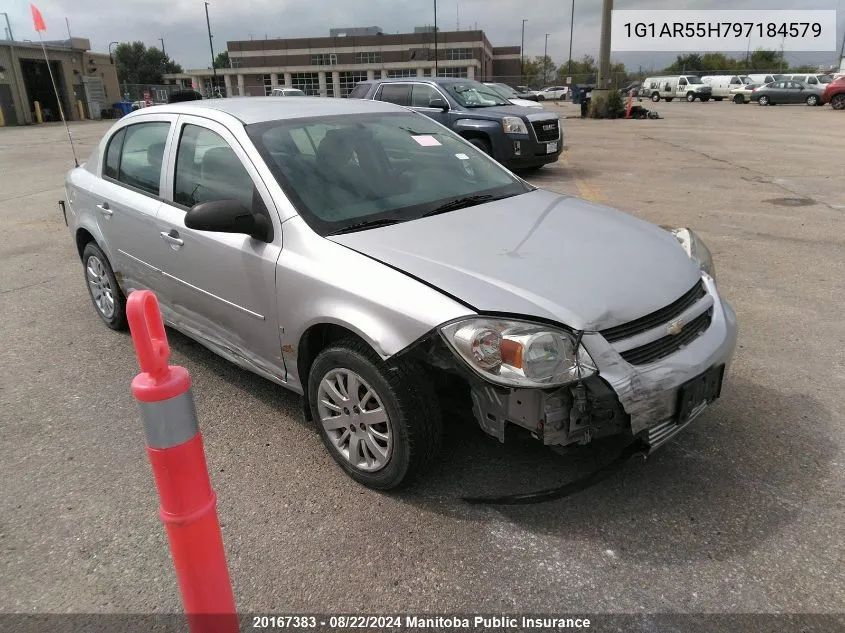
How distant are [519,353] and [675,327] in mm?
789

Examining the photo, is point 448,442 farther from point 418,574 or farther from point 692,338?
point 692,338

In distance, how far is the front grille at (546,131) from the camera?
11.2m

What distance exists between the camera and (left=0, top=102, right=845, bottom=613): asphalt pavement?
89.7 inches

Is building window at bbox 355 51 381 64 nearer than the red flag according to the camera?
No

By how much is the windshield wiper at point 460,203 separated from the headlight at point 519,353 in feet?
3.39

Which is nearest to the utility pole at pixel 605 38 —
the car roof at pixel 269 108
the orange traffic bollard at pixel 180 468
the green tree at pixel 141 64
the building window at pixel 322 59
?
the car roof at pixel 269 108

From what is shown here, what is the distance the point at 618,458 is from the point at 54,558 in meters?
2.35

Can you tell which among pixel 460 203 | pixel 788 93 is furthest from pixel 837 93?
pixel 460 203

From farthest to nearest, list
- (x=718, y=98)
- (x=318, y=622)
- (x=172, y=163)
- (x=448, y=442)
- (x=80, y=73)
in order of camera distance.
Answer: (x=718, y=98)
(x=80, y=73)
(x=172, y=163)
(x=448, y=442)
(x=318, y=622)

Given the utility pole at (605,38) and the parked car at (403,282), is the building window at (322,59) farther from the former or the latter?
the parked car at (403,282)

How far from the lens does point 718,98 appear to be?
148ft

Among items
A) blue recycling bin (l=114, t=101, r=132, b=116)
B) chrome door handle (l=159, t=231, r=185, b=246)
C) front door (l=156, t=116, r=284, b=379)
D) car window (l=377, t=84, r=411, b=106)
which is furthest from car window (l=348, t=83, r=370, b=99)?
blue recycling bin (l=114, t=101, r=132, b=116)

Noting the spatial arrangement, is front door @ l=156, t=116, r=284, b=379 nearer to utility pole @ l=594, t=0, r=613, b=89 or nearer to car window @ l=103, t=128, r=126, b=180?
car window @ l=103, t=128, r=126, b=180

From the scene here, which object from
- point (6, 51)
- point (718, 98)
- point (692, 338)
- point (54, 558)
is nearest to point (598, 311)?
point (692, 338)
